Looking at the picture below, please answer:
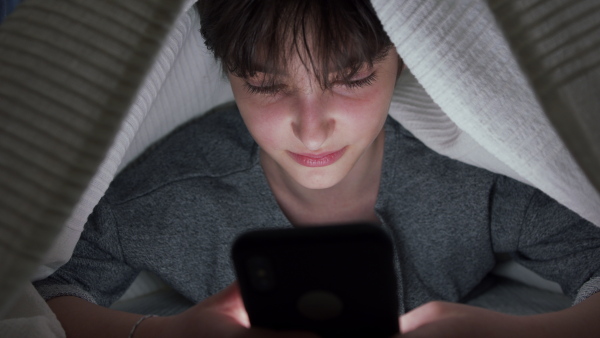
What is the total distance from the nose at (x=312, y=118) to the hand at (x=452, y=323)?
0.21 metres

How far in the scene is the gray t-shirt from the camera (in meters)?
0.86

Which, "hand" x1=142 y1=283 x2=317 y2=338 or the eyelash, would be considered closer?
"hand" x1=142 y1=283 x2=317 y2=338

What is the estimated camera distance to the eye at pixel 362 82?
0.66 metres

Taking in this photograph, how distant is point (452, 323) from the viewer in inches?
19.8

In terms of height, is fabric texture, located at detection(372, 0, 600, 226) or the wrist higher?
fabric texture, located at detection(372, 0, 600, 226)

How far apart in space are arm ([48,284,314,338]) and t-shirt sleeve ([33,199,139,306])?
0.19ft

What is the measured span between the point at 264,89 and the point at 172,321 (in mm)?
269

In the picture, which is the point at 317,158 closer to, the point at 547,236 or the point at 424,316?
the point at 424,316

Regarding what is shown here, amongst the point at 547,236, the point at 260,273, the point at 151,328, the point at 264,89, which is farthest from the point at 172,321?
the point at 547,236

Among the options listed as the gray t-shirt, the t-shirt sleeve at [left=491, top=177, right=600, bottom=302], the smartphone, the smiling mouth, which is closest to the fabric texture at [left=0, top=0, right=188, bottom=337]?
the smartphone

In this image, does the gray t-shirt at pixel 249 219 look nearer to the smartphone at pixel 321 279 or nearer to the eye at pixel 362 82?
the eye at pixel 362 82

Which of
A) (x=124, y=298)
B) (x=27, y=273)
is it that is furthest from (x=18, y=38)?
(x=124, y=298)

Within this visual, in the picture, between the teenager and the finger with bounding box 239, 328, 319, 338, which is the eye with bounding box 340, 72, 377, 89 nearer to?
the teenager

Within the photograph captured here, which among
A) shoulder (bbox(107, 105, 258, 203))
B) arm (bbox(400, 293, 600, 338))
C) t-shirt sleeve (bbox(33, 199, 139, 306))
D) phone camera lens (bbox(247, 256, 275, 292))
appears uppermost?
arm (bbox(400, 293, 600, 338))
